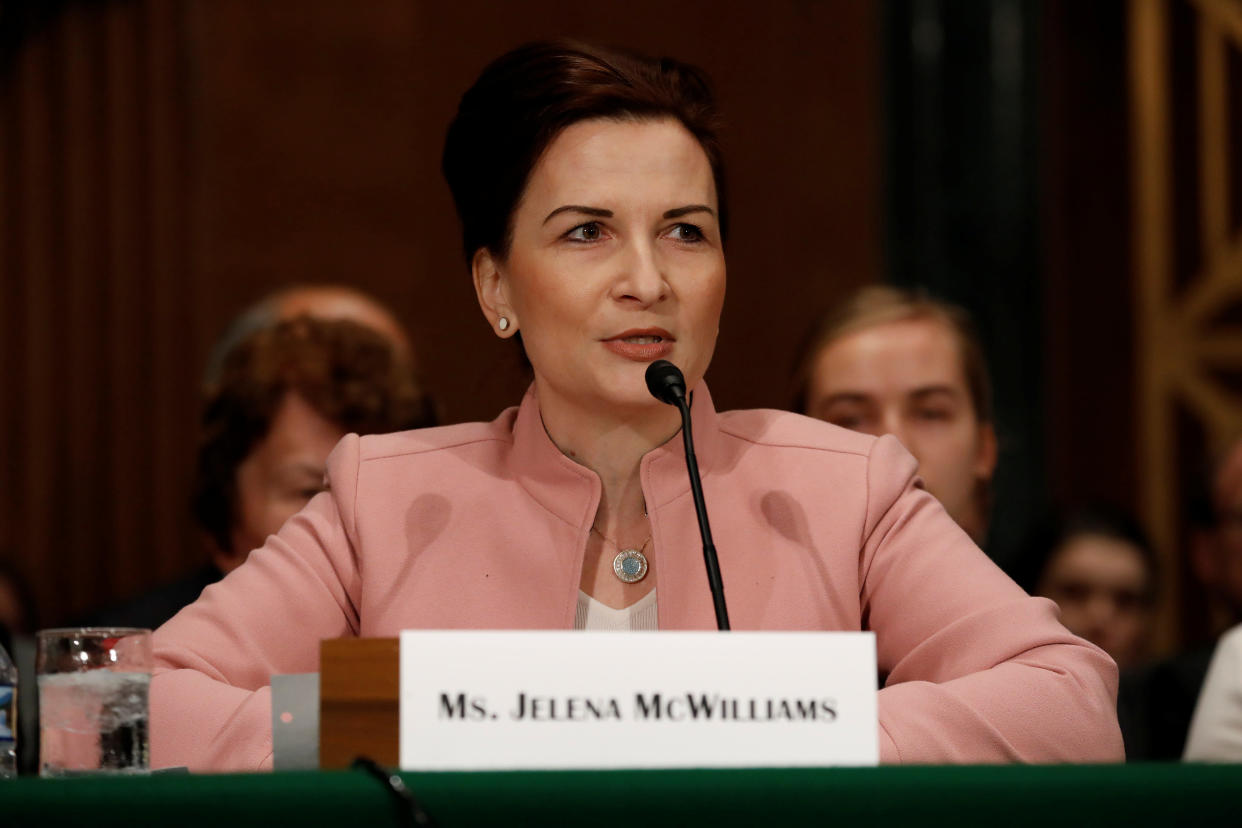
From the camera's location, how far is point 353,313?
3.08 m

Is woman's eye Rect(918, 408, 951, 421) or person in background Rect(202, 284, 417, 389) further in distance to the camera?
person in background Rect(202, 284, 417, 389)

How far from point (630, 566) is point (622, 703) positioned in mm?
650

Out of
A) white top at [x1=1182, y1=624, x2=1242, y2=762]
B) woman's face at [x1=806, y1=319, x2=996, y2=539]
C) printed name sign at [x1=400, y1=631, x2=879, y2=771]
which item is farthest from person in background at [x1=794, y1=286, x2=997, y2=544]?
printed name sign at [x1=400, y1=631, x2=879, y2=771]

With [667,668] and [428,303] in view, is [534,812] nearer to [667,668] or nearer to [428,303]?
[667,668]

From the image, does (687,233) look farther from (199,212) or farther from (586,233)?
(199,212)

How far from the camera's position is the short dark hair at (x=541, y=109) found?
1907 mm

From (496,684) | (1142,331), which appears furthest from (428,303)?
(496,684)

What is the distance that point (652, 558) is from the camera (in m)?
1.91

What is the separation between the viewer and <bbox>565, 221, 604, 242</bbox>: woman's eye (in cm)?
188

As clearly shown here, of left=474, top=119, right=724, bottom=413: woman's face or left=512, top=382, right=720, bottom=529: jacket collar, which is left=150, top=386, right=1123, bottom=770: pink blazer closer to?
left=512, top=382, right=720, bottom=529: jacket collar

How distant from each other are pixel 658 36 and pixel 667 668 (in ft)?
11.2

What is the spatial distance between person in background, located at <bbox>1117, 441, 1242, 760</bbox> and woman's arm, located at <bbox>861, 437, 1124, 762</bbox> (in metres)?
1.30

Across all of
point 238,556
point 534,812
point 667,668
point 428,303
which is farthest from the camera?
point 428,303

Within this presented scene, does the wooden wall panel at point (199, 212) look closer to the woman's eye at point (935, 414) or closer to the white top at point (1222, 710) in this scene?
the woman's eye at point (935, 414)
